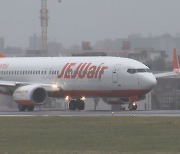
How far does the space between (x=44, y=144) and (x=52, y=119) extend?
624 inches

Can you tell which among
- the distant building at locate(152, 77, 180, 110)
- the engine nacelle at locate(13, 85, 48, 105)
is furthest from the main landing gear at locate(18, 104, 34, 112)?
the distant building at locate(152, 77, 180, 110)

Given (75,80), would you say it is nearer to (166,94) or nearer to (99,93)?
(99,93)

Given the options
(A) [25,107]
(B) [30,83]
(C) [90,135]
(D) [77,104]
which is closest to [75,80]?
(D) [77,104]

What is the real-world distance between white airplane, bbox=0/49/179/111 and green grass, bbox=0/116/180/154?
17.2 meters

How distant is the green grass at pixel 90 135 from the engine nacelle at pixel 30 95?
17.3 meters

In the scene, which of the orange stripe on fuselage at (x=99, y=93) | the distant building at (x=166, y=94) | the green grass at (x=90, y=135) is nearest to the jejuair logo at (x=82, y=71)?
the orange stripe on fuselage at (x=99, y=93)

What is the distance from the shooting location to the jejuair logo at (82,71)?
75188 mm

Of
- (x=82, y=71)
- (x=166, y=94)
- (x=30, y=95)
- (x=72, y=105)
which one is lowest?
(x=72, y=105)

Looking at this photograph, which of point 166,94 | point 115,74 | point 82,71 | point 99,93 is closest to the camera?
point 115,74

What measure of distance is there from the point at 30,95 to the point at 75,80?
3996 mm

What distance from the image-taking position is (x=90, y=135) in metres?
44.2

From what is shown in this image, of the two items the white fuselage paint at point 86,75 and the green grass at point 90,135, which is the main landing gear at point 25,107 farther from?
the green grass at point 90,135

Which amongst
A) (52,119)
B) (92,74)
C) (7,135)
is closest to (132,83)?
(92,74)

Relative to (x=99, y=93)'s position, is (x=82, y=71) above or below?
above
